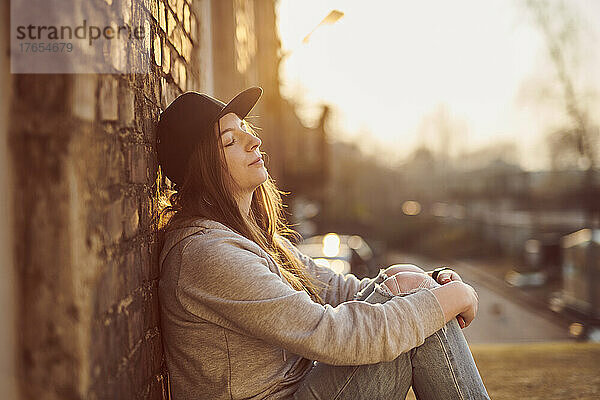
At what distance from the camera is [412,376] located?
2.05 m

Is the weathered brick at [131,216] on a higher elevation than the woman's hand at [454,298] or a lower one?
higher

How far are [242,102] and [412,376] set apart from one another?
3.39ft

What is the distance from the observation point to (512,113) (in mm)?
22078

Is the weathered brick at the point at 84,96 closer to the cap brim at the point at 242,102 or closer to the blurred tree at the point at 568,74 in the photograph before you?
the cap brim at the point at 242,102

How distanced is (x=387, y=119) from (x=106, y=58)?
122ft

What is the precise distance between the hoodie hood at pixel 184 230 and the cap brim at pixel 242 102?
372mm

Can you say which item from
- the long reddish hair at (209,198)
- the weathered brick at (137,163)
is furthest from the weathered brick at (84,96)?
the long reddish hair at (209,198)

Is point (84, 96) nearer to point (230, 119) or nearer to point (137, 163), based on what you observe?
point (137, 163)

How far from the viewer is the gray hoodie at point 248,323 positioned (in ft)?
5.73

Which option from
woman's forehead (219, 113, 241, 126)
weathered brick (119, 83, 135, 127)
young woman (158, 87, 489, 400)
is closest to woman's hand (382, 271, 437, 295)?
young woman (158, 87, 489, 400)

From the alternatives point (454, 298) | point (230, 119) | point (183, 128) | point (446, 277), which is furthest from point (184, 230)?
point (446, 277)

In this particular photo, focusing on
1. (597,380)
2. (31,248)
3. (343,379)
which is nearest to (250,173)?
(343,379)

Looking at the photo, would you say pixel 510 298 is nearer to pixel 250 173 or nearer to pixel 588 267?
pixel 588 267

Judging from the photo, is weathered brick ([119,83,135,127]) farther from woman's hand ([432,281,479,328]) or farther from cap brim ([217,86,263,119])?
woman's hand ([432,281,479,328])
